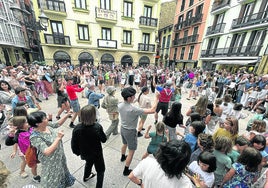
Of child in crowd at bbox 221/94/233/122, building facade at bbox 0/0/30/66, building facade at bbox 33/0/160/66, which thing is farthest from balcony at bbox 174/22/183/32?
building facade at bbox 0/0/30/66

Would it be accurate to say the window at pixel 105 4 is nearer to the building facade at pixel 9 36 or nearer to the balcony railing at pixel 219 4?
the building facade at pixel 9 36

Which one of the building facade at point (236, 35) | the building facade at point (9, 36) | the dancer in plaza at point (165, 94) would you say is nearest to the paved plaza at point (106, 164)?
the dancer in plaza at point (165, 94)

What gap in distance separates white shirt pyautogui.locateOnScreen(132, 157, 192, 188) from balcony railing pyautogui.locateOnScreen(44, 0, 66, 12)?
56.1 feet

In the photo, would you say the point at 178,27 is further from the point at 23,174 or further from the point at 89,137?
the point at 23,174

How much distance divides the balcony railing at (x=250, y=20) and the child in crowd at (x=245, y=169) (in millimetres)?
16838

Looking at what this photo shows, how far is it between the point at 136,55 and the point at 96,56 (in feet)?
18.3

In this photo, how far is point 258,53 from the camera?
12.1m

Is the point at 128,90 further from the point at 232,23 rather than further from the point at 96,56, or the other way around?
the point at 232,23

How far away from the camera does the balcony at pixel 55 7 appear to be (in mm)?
12383

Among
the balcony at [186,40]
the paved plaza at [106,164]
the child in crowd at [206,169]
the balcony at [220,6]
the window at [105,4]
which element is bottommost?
the paved plaza at [106,164]

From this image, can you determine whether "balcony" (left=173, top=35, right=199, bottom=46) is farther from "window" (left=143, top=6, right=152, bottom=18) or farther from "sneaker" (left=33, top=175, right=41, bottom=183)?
"sneaker" (left=33, top=175, right=41, bottom=183)

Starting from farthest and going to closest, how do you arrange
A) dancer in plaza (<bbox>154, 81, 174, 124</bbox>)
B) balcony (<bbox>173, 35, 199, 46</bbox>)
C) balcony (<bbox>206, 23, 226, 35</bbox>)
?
balcony (<bbox>173, 35, 199, 46</bbox>) → balcony (<bbox>206, 23, 226, 35</bbox>) → dancer in plaza (<bbox>154, 81, 174, 124</bbox>)

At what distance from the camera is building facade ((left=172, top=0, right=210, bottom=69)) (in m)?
19.1

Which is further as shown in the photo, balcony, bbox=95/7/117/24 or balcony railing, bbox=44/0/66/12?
balcony, bbox=95/7/117/24
